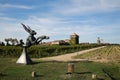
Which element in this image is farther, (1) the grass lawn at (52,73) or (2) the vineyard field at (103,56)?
(2) the vineyard field at (103,56)

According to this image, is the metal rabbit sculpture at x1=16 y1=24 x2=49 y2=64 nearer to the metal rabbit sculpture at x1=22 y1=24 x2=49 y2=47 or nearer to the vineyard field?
the metal rabbit sculpture at x1=22 y1=24 x2=49 y2=47

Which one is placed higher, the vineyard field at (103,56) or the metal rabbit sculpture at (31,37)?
the metal rabbit sculpture at (31,37)

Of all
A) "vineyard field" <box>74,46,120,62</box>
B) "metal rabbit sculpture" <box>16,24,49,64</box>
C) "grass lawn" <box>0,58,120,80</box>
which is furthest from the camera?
"vineyard field" <box>74,46,120,62</box>

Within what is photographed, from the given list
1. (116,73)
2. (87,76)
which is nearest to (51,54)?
(116,73)

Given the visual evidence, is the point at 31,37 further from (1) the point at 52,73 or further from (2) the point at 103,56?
(2) the point at 103,56

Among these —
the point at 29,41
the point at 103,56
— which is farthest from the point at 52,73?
the point at 103,56

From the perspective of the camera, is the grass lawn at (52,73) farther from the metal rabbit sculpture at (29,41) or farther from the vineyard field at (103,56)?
the vineyard field at (103,56)

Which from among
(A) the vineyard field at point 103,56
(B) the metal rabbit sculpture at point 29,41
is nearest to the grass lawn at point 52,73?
(B) the metal rabbit sculpture at point 29,41

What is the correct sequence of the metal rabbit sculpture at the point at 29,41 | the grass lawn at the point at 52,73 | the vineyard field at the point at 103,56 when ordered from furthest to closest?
1. the vineyard field at the point at 103,56
2. the metal rabbit sculpture at the point at 29,41
3. the grass lawn at the point at 52,73

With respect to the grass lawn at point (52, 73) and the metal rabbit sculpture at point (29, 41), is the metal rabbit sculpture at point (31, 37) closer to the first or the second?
the metal rabbit sculpture at point (29, 41)

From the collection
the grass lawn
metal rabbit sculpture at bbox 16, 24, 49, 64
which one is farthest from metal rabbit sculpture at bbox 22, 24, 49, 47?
the grass lawn

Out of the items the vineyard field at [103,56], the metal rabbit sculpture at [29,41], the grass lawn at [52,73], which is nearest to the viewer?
the grass lawn at [52,73]

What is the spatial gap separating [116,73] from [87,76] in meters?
6.30

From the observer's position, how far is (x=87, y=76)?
2158cm
